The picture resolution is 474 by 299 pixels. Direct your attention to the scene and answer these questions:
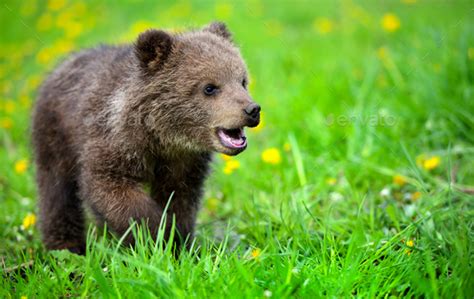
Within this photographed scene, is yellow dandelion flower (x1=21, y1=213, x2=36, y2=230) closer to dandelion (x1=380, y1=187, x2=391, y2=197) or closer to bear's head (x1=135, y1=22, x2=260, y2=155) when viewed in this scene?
bear's head (x1=135, y1=22, x2=260, y2=155)

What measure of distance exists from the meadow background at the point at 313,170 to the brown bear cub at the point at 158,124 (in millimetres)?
349

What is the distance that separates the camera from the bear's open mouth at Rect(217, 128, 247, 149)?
366 cm

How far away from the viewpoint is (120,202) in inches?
145

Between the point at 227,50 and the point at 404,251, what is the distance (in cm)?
174

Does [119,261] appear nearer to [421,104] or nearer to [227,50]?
[227,50]

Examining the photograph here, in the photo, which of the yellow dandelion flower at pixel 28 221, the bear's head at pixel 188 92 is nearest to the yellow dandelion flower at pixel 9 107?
the yellow dandelion flower at pixel 28 221

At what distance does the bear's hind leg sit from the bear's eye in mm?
1386

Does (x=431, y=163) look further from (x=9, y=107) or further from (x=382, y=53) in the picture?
(x=9, y=107)

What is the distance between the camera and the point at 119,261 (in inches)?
123

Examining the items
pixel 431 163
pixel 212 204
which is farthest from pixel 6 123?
pixel 431 163

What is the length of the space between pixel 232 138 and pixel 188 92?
1.36ft

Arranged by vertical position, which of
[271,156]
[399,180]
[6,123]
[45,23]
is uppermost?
[45,23]

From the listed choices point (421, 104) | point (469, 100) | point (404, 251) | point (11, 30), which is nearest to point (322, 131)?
point (421, 104)

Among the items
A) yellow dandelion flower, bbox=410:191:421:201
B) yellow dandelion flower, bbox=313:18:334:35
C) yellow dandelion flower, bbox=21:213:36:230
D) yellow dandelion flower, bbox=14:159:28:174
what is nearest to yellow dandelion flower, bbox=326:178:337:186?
yellow dandelion flower, bbox=410:191:421:201
